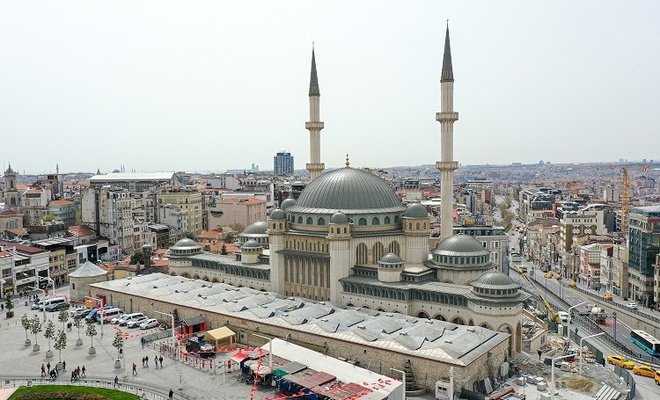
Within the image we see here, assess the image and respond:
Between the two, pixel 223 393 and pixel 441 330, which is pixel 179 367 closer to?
pixel 223 393

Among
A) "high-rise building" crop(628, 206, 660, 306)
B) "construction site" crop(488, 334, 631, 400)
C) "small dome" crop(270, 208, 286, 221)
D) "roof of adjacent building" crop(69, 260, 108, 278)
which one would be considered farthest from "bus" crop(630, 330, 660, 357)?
"roof of adjacent building" crop(69, 260, 108, 278)

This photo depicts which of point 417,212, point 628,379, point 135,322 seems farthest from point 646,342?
point 135,322

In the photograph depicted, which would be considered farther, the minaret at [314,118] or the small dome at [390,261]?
the minaret at [314,118]

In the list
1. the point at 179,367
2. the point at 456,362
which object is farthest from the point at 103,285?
the point at 456,362

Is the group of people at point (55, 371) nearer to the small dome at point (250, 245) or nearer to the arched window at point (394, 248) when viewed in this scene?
the small dome at point (250, 245)

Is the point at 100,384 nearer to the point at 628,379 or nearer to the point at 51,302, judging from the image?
the point at 51,302

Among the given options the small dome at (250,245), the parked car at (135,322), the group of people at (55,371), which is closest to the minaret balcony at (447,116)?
the small dome at (250,245)

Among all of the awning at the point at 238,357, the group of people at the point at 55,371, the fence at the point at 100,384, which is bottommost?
the fence at the point at 100,384
